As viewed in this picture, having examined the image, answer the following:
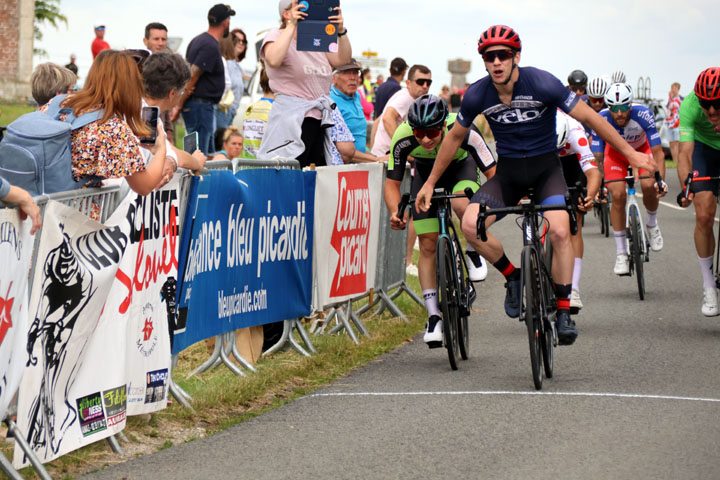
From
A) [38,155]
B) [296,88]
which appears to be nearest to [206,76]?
[296,88]

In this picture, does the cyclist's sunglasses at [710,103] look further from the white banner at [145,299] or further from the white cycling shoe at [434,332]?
the white banner at [145,299]

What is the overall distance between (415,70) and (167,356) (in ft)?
25.0

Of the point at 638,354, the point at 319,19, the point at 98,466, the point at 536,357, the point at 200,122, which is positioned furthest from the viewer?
the point at 200,122

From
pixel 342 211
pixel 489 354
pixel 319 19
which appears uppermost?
pixel 319 19

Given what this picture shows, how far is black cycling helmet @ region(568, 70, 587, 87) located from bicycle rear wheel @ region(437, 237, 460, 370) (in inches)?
349

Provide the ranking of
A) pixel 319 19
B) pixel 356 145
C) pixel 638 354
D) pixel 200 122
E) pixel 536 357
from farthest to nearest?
pixel 200 122, pixel 356 145, pixel 319 19, pixel 638 354, pixel 536 357

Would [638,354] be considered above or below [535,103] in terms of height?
below

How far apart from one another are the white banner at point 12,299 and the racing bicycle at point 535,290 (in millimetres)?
3577

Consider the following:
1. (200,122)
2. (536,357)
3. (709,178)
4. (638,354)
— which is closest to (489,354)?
(638,354)

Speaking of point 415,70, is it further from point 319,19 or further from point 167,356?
point 167,356

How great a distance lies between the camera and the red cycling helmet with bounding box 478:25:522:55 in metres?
8.43

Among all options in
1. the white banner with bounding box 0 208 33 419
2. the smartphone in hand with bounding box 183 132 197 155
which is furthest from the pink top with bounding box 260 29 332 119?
the white banner with bounding box 0 208 33 419

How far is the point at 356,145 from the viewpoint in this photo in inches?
481

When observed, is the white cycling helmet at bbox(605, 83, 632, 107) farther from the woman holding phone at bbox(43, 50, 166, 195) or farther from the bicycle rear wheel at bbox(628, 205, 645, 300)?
the woman holding phone at bbox(43, 50, 166, 195)
